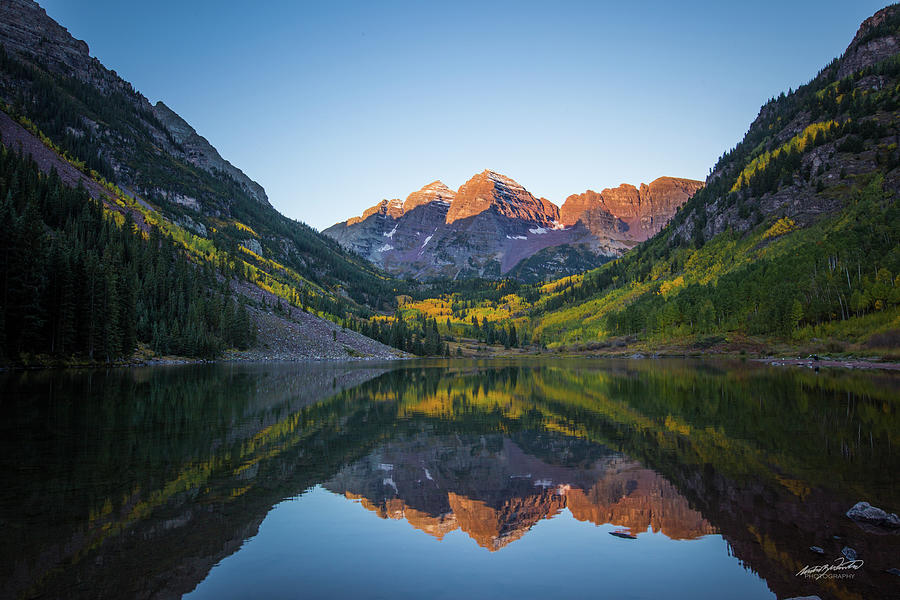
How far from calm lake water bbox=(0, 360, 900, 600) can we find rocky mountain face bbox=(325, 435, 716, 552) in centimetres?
9

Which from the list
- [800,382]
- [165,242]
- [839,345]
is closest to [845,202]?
[839,345]

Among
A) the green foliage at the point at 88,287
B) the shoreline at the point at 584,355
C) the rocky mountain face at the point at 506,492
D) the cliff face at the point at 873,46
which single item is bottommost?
the rocky mountain face at the point at 506,492

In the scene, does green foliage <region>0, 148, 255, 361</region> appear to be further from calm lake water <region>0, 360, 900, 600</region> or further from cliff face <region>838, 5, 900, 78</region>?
cliff face <region>838, 5, 900, 78</region>

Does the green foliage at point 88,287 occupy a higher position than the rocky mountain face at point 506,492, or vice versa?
the green foliage at point 88,287

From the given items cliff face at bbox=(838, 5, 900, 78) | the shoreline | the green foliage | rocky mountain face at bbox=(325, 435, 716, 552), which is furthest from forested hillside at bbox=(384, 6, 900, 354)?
the green foliage

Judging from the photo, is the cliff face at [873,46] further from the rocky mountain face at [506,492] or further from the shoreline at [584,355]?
the rocky mountain face at [506,492]

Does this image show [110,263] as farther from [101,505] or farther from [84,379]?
[101,505]

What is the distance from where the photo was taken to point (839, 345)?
76750 millimetres

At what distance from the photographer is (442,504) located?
14.2 metres

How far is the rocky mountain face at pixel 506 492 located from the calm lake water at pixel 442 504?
0.28 feet

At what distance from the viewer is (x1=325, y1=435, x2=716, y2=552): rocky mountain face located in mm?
12461

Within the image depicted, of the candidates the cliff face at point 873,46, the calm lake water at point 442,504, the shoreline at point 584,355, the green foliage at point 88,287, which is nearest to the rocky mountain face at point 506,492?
the calm lake water at point 442,504

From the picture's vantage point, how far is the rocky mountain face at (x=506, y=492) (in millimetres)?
12461

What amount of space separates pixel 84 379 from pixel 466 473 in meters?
49.0
